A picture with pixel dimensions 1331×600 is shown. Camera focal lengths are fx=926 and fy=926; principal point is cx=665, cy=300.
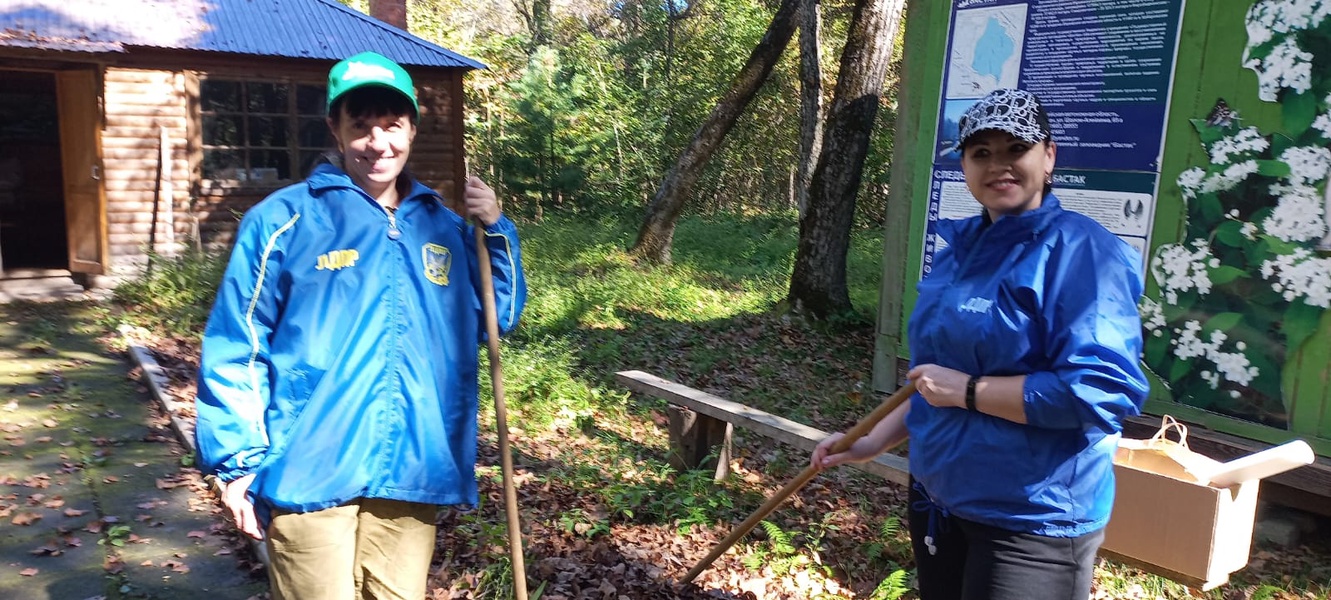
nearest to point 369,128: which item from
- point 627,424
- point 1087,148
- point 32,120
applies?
point 1087,148

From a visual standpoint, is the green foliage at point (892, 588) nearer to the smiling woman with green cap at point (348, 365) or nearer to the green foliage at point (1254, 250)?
the green foliage at point (1254, 250)

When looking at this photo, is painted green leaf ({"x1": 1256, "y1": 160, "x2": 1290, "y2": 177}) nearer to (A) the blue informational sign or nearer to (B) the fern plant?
(A) the blue informational sign

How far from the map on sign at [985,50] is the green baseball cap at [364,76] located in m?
→ 4.13

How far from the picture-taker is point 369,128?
236cm

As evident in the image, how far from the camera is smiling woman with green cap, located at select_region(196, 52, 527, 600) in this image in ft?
7.30

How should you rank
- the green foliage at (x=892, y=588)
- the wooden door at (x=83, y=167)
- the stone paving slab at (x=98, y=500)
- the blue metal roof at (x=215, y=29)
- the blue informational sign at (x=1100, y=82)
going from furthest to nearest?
1. the wooden door at (x=83, y=167)
2. the blue metal roof at (x=215, y=29)
3. the blue informational sign at (x=1100, y=82)
4. the stone paving slab at (x=98, y=500)
5. the green foliage at (x=892, y=588)

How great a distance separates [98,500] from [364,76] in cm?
384

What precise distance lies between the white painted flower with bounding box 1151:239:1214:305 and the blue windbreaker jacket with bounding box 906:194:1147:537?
3104 millimetres

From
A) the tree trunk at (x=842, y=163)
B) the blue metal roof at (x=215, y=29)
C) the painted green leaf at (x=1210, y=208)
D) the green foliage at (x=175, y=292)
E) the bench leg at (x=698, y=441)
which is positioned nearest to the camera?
the painted green leaf at (x=1210, y=208)

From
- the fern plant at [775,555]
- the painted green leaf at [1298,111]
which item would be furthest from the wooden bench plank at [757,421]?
the painted green leaf at [1298,111]

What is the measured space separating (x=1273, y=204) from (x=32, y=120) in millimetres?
14478

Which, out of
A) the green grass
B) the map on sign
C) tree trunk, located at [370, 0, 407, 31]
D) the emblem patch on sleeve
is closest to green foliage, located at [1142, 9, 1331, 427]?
the green grass

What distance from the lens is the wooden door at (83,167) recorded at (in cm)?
1093

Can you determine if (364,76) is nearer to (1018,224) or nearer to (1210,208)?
(1018,224)
